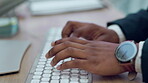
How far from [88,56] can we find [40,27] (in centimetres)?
49

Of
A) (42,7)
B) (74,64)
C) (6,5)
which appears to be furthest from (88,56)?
(42,7)

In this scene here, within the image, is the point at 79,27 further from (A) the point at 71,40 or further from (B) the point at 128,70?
(B) the point at 128,70

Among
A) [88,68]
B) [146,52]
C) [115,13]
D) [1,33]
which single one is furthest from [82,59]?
[115,13]

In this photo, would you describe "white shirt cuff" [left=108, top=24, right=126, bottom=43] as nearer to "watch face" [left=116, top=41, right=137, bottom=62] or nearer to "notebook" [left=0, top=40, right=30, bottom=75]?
"watch face" [left=116, top=41, right=137, bottom=62]

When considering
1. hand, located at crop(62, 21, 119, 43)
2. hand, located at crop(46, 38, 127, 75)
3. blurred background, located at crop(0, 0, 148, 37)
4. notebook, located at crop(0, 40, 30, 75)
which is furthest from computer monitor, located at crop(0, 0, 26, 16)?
hand, located at crop(46, 38, 127, 75)

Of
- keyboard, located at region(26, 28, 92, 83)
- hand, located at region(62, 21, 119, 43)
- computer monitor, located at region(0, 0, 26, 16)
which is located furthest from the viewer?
computer monitor, located at region(0, 0, 26, 16)

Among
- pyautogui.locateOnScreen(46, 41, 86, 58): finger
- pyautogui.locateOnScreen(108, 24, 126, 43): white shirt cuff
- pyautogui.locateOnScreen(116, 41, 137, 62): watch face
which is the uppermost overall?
pyautogui.locateOnScreen(108, 24, 126, 43): white shirt cuff

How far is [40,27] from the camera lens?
1172 millimetres

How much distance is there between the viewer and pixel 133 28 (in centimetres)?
98

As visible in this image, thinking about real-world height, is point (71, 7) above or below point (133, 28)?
above

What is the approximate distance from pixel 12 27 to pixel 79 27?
0.31m

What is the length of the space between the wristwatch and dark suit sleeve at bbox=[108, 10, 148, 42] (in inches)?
9.2

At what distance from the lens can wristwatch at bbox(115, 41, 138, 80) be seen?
69 cm

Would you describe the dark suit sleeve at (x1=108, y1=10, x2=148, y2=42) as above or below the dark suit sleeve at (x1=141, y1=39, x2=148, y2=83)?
above
